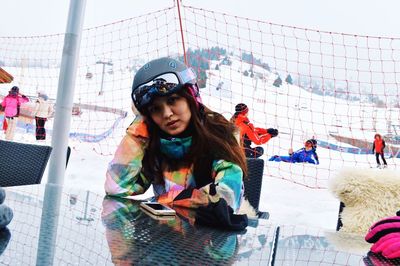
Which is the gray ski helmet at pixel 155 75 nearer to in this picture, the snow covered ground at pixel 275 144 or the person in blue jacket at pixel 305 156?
the snow covered ground at pixel 275 144

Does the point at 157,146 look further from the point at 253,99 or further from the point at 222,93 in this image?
the point at 253,99

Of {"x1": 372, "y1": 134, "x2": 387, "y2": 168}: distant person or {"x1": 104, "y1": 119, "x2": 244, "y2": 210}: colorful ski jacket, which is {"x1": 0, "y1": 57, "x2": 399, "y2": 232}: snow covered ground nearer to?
{"x1": 372, "y1": 134, "x2": 387, "y2": 168}: distant person

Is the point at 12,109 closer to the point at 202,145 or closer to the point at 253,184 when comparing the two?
the point at 253,184

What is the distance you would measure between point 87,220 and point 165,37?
5916 millimetres

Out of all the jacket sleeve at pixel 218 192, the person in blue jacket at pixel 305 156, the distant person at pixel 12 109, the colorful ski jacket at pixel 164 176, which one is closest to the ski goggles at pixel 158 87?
the colorful ski jacket at pixel 164 176

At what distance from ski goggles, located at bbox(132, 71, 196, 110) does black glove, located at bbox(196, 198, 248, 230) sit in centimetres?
52

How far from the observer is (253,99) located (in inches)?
392

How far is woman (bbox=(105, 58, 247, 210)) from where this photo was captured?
1.56 m

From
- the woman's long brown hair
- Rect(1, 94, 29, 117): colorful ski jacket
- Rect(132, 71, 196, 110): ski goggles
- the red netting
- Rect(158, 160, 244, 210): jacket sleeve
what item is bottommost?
Rect(158, 160, 244, 210): jacket sleeve

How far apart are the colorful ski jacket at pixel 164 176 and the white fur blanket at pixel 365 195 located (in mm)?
737

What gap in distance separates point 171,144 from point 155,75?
0.23 meters

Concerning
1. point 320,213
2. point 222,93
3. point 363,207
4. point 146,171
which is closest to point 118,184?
point 146,171

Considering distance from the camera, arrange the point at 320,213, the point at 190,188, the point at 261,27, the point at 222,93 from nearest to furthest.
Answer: the point at 190,188 < the point at 320,213 < the point at 261,27 < the point at 222,93

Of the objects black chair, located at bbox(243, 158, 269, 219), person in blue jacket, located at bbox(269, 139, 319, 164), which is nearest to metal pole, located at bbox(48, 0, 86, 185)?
black chair, located at bbox(243, 158, 269, 219)
